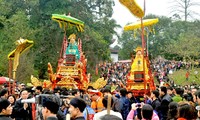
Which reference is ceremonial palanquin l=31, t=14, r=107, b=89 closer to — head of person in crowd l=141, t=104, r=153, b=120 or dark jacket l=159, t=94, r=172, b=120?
dark jacket l=159, t=94, r=172, b=120

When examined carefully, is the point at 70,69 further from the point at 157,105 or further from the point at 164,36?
the point at 164,36

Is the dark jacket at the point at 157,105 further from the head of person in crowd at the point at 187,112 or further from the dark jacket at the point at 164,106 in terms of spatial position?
the head of person in crowd at the point at 187,112

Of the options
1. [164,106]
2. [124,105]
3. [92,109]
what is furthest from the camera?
[124,105]

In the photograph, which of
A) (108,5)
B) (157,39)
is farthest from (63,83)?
(157,39)

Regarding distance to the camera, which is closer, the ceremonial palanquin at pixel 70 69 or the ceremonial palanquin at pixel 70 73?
the ceremonial palanquin at pixel 70 73

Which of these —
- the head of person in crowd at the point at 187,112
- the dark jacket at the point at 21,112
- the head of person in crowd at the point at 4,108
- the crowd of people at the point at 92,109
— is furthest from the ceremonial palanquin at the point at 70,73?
the head of person in crowd at the point at 187,112

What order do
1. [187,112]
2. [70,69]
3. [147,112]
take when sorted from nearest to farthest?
[187,112] → [147,112] → [70,69]

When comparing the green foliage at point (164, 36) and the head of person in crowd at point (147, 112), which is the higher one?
the green foliage at point (164, 36)

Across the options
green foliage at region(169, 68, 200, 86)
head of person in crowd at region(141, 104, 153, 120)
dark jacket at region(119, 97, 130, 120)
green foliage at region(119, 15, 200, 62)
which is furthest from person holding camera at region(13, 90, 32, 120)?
green foliage at region(119, 15, 200, 62)

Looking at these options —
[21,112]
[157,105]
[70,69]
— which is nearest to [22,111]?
[21,112]

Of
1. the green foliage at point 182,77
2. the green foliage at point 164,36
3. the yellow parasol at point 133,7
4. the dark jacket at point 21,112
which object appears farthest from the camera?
the green foliage at point 164,36

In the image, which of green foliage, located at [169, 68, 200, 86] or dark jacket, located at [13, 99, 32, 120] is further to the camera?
green foliage, located at [169, 68, 200, 86]

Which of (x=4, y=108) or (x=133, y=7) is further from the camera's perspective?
(x=133, y=7)

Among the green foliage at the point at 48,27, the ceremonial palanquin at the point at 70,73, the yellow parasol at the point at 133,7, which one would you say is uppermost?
the green foliage at the point at 48,27
